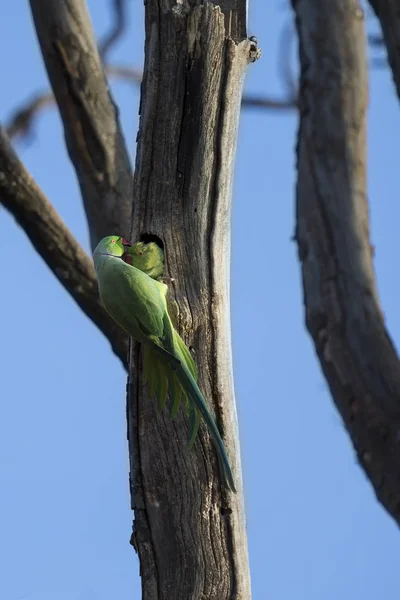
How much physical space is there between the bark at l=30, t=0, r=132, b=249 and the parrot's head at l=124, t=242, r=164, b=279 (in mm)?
1466

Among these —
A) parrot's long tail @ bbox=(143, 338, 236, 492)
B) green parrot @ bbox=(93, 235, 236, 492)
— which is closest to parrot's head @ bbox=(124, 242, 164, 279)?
green parrot @ bbox=(93, 235, 236, 492)

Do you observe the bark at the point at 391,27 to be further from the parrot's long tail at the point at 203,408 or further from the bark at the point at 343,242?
the parrot's long tail at the point at 203,408

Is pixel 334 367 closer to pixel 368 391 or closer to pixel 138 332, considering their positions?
pixel 368 391

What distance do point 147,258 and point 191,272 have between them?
165 mm

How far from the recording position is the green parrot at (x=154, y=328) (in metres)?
3.08

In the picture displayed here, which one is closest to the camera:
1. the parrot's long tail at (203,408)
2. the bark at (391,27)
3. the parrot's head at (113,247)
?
the parrot's long tail at (203,408)

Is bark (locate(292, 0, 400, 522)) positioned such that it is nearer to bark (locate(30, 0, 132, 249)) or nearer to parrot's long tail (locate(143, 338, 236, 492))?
bark (locate(30, 0, 132, 249))

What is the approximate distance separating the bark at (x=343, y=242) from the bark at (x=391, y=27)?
17.0 inches

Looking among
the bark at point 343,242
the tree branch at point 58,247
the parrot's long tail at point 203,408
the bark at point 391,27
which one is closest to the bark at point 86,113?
the tree branch at point 58,247

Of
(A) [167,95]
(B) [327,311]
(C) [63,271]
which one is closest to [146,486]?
(A) [167,95]

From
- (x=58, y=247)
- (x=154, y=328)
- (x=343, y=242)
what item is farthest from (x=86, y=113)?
(x=154, y=328)

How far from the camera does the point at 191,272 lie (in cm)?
329

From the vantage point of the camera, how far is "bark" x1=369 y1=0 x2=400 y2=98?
5.19m

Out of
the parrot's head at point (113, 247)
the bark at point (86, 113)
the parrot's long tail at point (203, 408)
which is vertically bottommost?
the parrot's long tail at point (203, 408)
